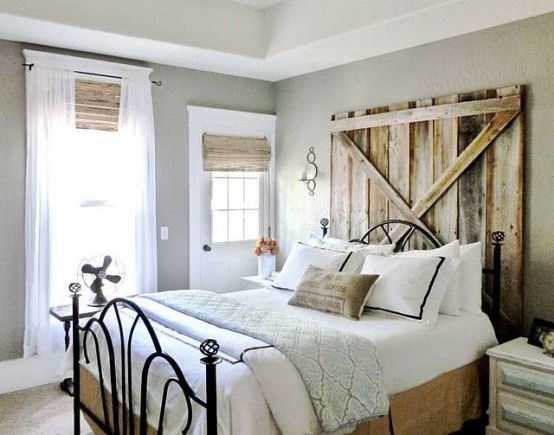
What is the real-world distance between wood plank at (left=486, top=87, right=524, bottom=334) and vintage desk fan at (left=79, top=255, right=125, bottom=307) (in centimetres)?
279

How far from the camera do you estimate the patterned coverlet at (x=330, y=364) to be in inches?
94.3

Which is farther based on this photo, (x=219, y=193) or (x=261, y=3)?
(x=219, y=193)

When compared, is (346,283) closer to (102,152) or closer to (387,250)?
(387,250)

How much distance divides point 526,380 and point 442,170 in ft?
5.27

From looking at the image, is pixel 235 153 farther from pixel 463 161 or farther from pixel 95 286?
pixel 463 161

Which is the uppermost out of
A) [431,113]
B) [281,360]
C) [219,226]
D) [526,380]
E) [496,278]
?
[431,113]

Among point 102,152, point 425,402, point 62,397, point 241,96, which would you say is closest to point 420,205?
point 425,402

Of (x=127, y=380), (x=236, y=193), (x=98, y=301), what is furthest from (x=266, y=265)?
(x=127, y=380)

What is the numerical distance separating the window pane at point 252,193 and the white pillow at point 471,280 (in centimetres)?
246

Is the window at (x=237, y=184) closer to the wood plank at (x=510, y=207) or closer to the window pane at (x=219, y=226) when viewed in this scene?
the window pane at (x=219, y=226)

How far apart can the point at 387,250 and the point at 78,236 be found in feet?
7.99

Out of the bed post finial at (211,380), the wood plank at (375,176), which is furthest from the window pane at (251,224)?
the bed post finial at (211,380)

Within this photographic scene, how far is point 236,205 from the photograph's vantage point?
17.5 feet

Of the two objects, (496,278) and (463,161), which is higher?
(463,161)
